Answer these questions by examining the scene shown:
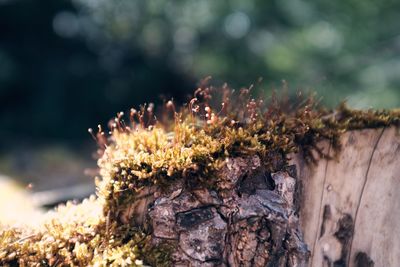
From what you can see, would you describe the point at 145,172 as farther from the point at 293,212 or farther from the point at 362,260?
the point at 362,260

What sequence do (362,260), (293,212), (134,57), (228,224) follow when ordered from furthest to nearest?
(134,57), (362,260), (293,212), (228,224)

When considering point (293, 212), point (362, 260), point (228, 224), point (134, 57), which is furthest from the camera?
point (134, 57)

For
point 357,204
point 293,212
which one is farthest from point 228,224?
point 357,204

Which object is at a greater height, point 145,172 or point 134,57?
point 134,57

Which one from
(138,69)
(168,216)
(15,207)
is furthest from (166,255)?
(138,69)

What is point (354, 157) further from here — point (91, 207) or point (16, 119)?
point (16, 119)

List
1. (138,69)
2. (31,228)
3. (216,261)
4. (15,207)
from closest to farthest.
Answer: (216,261), (31,228), (15,207), (138,69)

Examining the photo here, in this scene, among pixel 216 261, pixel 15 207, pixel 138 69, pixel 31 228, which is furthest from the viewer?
pixel 138 69

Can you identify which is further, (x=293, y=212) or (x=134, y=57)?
(x=134, y=57)
